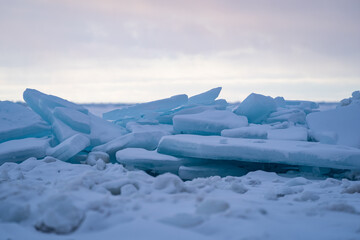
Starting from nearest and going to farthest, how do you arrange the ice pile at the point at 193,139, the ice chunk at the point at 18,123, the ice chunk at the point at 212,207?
the ice chunk at the point at 212,207, the ice pile at the point at 193,139, the ice chunk at the point at 18,123

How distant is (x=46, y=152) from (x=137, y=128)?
162 cm

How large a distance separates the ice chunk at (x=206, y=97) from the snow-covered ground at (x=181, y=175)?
21 mm

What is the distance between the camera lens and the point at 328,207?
1.78 meters

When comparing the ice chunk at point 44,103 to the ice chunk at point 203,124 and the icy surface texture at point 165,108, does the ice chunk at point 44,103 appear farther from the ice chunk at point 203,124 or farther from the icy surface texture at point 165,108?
the ice chunk at point 203,124

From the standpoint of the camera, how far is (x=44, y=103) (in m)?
5.67

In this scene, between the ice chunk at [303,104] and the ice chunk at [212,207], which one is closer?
the ice chunk at [212,207]

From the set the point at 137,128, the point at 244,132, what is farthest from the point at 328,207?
the point at 137,128

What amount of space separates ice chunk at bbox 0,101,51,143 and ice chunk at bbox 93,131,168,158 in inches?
46.1

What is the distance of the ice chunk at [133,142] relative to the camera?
4.56 m

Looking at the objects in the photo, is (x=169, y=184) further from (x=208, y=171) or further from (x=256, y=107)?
(x=256, y=107)

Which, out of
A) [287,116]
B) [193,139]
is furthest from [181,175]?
[287,116]

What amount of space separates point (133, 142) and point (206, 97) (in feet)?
9.88

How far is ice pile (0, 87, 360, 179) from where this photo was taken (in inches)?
135

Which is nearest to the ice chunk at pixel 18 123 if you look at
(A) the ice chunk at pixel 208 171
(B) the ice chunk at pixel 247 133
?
(A) the ice chunk at pixel 208 171
